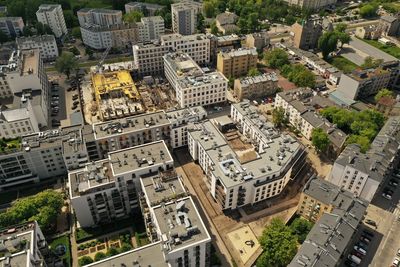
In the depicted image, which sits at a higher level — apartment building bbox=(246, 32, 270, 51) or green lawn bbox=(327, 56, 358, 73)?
apartment building bbox=(246, 32, 270, 51)

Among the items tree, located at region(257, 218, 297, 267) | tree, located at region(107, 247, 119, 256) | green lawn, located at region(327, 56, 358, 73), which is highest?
green lawn, located at region(327, 56, 358, 73)

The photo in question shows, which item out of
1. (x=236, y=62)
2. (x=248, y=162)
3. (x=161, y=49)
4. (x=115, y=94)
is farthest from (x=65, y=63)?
(x=248, y=162)

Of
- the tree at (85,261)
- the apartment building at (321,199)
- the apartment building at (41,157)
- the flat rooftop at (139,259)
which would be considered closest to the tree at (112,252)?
the tree at (85,261)

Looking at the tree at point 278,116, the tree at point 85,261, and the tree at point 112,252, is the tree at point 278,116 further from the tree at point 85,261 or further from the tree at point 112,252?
the tree at point 85,261

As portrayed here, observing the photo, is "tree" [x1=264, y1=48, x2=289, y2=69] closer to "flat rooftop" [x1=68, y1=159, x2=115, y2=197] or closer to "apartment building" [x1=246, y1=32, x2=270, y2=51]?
"apartment building" [x1=246, y1=32, x2=270, y2=51]

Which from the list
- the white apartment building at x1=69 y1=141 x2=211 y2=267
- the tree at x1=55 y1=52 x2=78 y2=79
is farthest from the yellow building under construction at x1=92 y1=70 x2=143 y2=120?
the white apartment building at x1=69 y1=141 x2=211 y2=267

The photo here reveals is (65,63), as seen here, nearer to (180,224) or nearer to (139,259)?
(180,224)

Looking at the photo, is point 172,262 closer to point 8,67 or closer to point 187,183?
point 187,183
